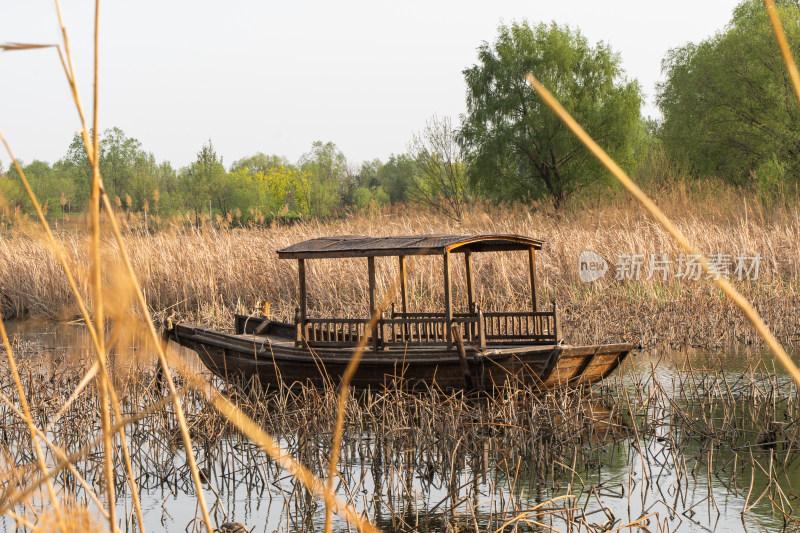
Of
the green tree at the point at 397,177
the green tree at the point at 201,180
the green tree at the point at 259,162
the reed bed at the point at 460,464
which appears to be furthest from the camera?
the green tree at the point at 259,162

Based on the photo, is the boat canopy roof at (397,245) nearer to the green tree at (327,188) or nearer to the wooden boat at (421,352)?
the wooden boat at (421,352)

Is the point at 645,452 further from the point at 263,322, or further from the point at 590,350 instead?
the point at 263,322

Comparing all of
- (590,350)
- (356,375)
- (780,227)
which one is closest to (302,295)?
Result: (356,375)

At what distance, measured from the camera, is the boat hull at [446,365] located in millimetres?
7742

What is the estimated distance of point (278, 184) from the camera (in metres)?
66.6

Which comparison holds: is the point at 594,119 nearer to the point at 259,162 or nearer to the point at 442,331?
the point at 442,331

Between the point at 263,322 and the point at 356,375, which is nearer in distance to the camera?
the point at 356,375

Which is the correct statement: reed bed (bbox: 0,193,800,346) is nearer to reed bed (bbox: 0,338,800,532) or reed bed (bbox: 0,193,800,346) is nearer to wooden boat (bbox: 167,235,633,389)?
wooden boat (bbox: 167,235,633,389)

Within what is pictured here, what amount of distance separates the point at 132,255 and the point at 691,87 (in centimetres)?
2487

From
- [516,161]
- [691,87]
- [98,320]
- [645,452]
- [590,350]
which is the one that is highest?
[691,87]

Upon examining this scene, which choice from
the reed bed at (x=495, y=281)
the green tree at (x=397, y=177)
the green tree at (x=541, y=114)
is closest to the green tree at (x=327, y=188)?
the green tree at (x=397, y=177)

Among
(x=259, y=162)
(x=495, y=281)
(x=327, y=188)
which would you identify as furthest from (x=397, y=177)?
(x=495, y=281)

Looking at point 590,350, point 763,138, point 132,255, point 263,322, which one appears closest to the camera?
point 590,350

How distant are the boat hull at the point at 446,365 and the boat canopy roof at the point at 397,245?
0.98 meters
